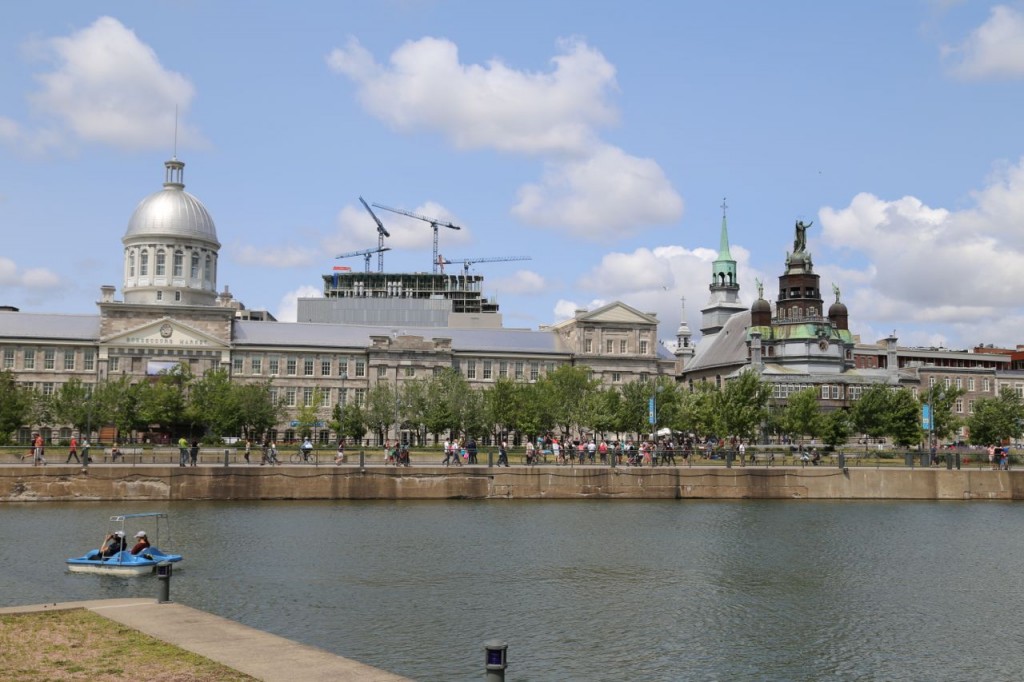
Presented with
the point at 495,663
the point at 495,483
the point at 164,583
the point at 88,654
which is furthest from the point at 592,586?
the point at 495,483

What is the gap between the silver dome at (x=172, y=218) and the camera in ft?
410

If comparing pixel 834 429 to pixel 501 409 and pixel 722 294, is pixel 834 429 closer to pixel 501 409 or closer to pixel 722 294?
pixel 501 409

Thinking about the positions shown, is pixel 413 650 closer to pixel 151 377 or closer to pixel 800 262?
pixel 151 377

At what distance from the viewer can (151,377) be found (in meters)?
112

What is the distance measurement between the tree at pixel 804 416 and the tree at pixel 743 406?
4376 mm

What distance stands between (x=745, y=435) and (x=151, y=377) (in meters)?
61.9

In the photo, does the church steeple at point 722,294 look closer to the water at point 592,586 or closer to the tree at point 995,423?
the tree at point 995,423

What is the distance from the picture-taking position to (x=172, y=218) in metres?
125

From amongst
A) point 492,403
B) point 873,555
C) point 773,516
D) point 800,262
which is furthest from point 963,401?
point 873,555

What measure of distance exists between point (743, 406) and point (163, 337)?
206ft

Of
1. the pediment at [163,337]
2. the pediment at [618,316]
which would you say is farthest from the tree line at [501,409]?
the pediment at [618,316]

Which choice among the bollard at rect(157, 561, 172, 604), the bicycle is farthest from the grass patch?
the bicycle

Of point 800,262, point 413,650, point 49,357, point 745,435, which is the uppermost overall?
point 800,262

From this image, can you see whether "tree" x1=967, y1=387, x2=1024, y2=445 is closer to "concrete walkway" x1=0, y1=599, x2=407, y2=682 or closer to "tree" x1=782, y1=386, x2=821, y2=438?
"tree" x1=782, y1=386, x2=821, y2=438
